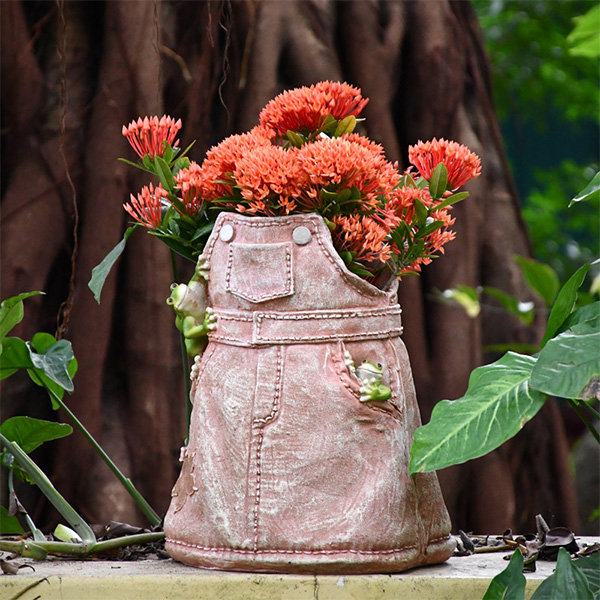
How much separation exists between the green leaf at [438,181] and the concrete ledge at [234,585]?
476 millimetres

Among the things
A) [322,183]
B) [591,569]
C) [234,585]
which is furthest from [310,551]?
[322,183]

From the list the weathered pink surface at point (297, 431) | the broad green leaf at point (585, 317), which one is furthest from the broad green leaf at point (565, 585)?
the broad green leaf at point (585, 317)

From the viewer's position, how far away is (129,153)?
2.14 m

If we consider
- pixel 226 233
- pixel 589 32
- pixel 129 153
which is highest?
pixel 589 32

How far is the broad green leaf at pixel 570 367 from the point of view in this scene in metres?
1.00

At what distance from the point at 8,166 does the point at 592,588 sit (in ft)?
5.32

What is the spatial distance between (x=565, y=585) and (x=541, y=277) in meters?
1.46

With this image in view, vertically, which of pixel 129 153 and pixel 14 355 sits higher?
pixel 129 153

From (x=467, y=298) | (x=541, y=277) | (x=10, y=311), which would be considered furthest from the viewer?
(x=541, y=277)

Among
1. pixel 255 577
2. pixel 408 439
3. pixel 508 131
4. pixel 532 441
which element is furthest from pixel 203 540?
pixel 508 131

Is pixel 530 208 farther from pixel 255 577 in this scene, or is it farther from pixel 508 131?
pixel 255 577

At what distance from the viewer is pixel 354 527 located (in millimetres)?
1061

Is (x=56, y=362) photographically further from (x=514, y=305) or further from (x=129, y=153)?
(x=514, y=305)

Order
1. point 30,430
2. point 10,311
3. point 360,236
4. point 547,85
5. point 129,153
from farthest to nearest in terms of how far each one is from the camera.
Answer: point 547,85, point 129,153, point 30,430, point 10,311, point 360,236
